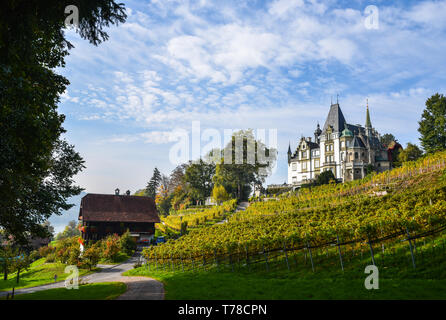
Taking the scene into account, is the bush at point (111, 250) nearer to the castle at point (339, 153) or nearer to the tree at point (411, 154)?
the castle at point (339, 153)

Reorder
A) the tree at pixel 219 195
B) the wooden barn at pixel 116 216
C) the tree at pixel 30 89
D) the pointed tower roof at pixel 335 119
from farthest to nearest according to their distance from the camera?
1. the pointed tower roof at pixel 335 119
2. the tree at pixel 219 195
3. the wooden barn at pixel 116 216
4. the tree at pixel 30 89

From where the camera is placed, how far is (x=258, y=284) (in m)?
13.0

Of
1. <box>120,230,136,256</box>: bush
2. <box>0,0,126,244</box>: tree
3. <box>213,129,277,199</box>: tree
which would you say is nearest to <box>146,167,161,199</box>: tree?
<box>213,129,277,199</box>: tree

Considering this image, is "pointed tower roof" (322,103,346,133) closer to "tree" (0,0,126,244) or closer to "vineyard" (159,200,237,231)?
"vineyard" (159,200,237,231)

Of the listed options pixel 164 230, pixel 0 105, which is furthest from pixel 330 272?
pixel 164 230

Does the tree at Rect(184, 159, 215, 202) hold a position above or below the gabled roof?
below

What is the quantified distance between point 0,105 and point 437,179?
117ft

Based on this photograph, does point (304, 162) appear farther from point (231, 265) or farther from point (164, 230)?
point (231, 265)

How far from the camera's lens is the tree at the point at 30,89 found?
9.26 metres

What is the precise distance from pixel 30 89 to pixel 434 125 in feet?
197

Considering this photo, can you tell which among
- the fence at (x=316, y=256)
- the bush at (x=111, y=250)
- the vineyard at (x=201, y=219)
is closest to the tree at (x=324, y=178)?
the vineyard at (x=201, y=219)

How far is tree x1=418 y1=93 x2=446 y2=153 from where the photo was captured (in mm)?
52650

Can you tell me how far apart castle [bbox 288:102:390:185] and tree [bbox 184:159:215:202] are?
19.3 meters

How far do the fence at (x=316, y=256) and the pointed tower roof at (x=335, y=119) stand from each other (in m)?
52.4
